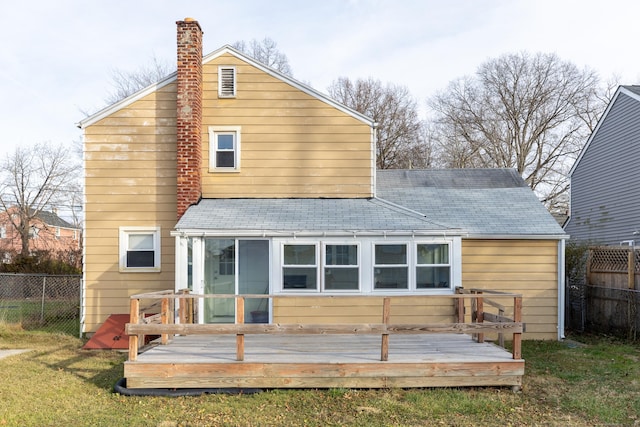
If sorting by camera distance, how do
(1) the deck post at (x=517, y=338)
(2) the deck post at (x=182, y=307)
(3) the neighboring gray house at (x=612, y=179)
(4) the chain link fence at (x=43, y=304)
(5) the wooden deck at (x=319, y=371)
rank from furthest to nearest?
(3) the neighboring gray house at (x=612, y=179) < (4) the chain link fence at (x=43, y=304) < (2) the deck post at (x=182, y=307) < (1) the deck post at (x=517, y=338) < (5) the wooden deck at (x=319, y=371)

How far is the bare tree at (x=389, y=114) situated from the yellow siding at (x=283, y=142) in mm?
19848

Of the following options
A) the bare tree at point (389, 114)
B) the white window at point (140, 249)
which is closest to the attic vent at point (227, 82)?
the white window at point (140, 249)

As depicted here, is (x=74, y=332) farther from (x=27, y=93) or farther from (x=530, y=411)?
(x=27, y=93)

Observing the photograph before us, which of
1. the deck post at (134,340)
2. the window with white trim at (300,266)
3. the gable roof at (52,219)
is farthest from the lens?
the gable roof at (52,219)

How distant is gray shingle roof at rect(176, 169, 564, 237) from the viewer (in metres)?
9.30

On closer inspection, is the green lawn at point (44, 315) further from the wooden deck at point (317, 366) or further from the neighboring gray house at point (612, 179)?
the neighboring gray house at point (612, 179)

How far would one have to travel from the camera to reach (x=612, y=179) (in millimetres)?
16078

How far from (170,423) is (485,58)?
33.0 metres

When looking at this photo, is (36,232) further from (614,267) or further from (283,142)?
(614,267)

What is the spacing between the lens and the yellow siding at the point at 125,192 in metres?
10.3

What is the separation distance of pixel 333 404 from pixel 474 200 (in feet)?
24.2

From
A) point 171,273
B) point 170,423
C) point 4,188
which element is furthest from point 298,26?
point 4,188

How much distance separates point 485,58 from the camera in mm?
32219

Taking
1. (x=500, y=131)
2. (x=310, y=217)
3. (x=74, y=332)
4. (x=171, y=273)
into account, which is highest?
(x=500, y=131)
